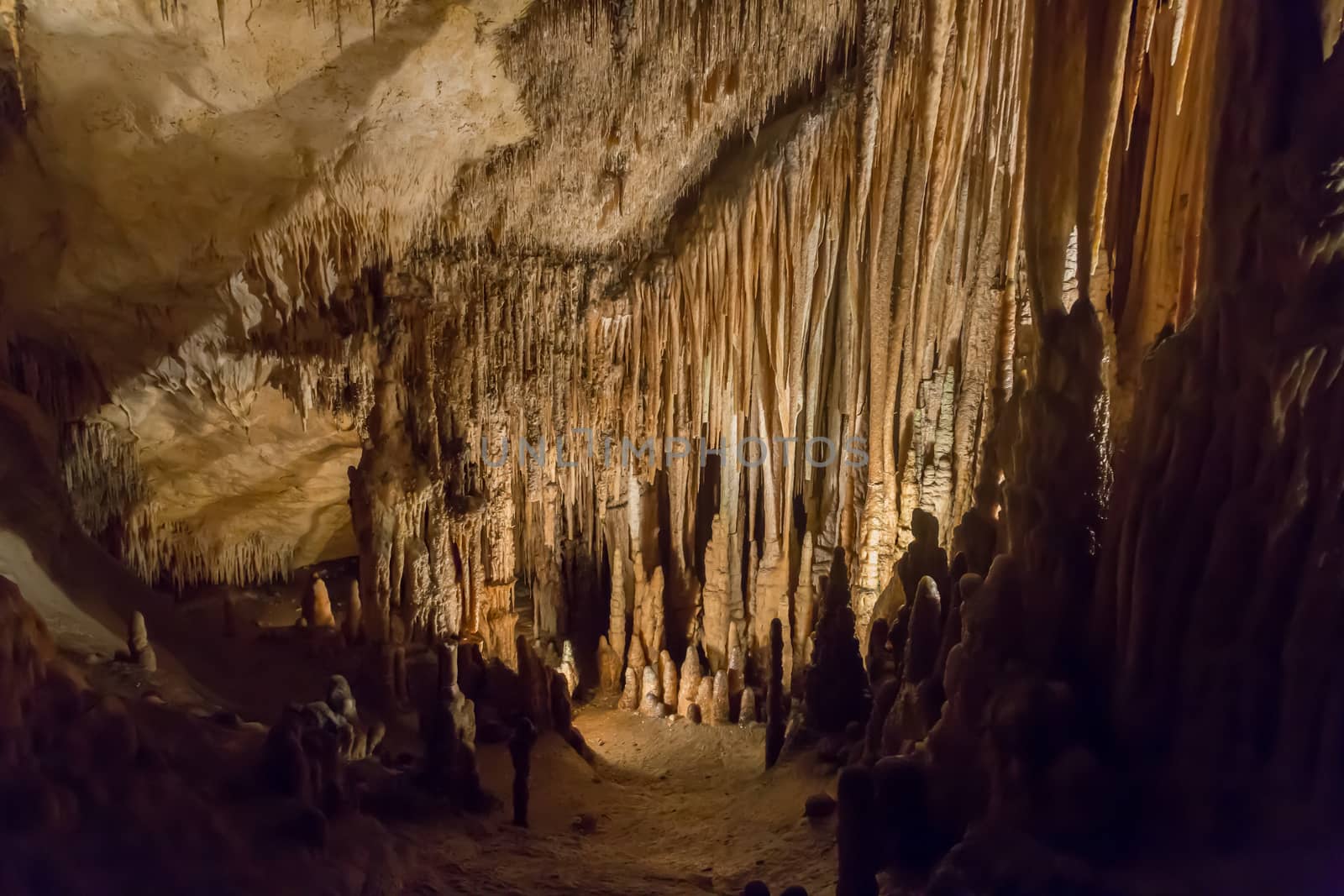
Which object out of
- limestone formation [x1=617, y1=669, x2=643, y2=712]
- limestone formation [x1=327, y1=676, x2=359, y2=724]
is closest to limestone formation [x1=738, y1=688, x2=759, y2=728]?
limestone formation [x1=617, y1=669, x2=643, y2=712]

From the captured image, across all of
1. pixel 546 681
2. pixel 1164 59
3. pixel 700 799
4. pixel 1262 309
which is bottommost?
pixel 700 799

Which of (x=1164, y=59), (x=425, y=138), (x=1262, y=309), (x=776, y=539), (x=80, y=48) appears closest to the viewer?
(x=1262, y=309)

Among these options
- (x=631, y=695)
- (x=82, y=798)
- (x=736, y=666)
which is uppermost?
(x=82, y=798)

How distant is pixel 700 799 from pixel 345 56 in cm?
702

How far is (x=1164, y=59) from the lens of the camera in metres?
4.33

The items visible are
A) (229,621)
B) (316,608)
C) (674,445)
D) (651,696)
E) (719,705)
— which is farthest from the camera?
(674,445)

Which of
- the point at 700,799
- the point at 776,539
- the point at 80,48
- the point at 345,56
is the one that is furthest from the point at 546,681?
the point at 80,48

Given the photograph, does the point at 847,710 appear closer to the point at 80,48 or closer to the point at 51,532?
the point at 51,532

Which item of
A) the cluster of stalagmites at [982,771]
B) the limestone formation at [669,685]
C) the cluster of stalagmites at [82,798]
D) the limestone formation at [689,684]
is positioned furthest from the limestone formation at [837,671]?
the cluster of stalagmites at [82,798]

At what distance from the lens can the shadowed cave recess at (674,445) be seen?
3.21 metres

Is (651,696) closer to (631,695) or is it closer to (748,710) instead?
(631,695)

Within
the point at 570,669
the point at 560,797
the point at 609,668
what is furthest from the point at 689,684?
the point at 560,797

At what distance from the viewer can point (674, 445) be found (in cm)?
1103

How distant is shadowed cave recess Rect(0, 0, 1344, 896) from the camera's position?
3.21 m
